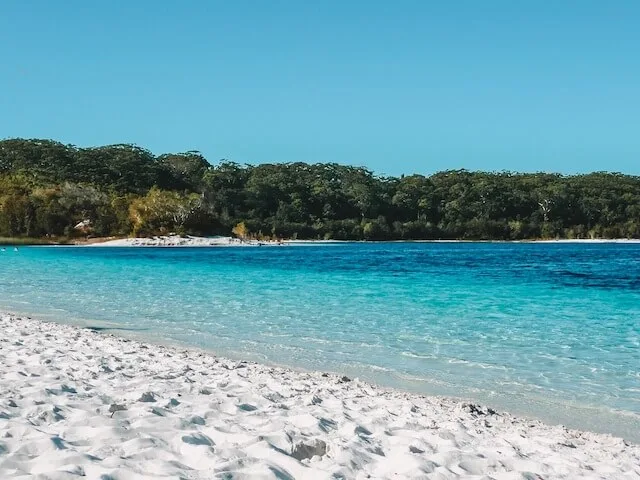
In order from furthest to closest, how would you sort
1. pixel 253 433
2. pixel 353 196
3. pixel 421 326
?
pixel 353 196, pixel 421 326, pixel 253 433

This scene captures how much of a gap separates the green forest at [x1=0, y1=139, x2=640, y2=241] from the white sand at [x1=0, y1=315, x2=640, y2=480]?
3288 inches

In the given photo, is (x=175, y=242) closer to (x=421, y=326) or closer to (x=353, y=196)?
(x=353, y=196)

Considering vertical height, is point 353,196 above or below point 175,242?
above

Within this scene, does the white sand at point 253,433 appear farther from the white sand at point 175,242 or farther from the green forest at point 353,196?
the green forest at point 353,196

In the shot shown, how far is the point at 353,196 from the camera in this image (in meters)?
115

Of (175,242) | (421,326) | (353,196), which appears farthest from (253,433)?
(353,196)

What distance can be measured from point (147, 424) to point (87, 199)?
84364 mm

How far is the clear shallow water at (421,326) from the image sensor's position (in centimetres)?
798

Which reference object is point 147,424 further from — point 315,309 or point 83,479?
point 315,309

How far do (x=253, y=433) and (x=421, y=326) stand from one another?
8.69 meters

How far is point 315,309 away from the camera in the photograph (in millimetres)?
16172

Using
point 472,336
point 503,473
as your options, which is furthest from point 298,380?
point 472,336

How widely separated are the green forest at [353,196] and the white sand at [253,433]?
8353cm

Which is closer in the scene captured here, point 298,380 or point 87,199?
point 298,380
